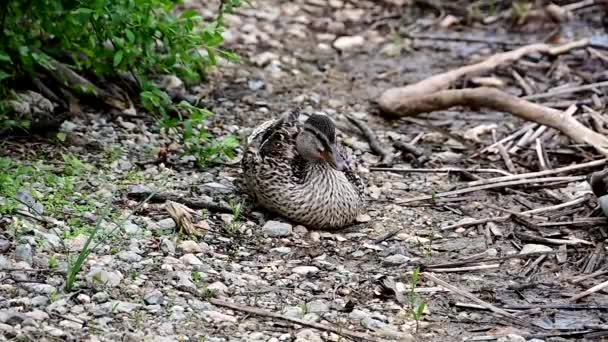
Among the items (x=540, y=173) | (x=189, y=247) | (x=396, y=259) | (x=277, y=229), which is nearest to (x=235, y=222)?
(x=277, y=229)

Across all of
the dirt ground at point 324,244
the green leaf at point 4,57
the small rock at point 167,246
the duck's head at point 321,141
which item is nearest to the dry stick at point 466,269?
the dirt ground at point 324,244

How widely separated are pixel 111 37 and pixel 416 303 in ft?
7.81

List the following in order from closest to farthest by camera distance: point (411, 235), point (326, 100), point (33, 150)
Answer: point (411, 235), point (33, 150), point (326, 100)

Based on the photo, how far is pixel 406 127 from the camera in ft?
25.9

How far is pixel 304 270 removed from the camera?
17.6 ft

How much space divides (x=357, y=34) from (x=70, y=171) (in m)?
4.40

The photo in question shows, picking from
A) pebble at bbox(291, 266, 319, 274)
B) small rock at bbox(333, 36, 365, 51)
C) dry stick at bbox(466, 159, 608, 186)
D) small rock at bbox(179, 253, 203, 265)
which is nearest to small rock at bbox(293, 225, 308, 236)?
pebble at bbox(291, 266, 319, 274)

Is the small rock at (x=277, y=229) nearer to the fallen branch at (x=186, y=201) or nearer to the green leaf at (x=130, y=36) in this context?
the fallen branch at (x=186, y=201)

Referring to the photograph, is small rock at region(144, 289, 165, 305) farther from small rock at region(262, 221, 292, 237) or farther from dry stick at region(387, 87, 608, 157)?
dry stick at region(387, 87, 608, 157)

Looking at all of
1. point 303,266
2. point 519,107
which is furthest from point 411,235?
point 519,107

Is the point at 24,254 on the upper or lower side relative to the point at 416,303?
upper

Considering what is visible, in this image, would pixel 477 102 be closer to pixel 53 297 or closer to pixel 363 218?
pixel 363 218

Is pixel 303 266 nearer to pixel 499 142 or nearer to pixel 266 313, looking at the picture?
pixel 266 313

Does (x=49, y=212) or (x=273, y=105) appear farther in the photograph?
(x=273, y=105)
